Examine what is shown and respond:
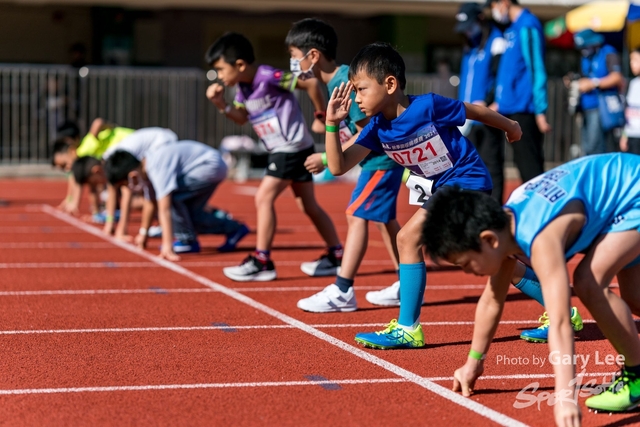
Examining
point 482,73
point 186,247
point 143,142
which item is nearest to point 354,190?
point 482,73

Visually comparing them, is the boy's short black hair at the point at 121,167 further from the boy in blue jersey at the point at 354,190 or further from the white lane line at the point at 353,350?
the boy in blue jersey at the point at 354,190

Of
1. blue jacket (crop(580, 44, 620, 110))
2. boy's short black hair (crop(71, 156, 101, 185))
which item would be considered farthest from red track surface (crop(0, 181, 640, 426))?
blue jacket (crop(580, 44, 620, 110))

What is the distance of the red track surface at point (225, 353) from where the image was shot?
4.02m

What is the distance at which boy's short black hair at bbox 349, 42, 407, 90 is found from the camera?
5004mm

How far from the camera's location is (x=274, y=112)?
7.70 meters

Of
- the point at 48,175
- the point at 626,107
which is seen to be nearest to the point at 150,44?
the point at 48,175

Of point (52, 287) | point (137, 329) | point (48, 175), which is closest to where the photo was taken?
point (137, 329)

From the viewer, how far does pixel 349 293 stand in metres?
6.25

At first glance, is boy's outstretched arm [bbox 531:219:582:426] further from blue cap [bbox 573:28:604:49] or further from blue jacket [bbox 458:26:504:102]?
blue cap [bbox 573:28:604:49]

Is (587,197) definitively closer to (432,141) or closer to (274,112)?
(432,141)

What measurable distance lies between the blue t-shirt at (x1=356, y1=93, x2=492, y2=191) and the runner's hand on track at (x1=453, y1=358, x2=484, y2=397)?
1.26 meters

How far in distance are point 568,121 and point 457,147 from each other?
16636 mm

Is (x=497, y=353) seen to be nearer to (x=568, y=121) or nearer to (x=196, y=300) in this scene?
(x=196, y=300)

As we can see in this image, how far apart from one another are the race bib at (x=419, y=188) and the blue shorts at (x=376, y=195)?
84 cm
